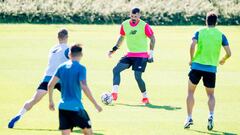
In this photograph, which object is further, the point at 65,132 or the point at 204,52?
the point at 204,52

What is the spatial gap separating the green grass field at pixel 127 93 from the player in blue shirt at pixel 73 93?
115 inches

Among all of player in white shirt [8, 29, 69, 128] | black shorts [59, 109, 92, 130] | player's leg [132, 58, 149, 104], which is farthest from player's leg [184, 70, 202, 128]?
black shorts [59, 109, 92, 130]

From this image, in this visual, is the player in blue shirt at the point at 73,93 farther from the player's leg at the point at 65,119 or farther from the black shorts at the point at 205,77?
the black shorts at the point at 205,77

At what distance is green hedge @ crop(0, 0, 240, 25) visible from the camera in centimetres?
5638

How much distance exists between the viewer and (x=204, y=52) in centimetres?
1434

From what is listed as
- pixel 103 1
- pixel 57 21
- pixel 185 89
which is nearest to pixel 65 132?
pixel 185 89

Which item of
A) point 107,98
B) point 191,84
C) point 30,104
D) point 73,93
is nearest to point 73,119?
point 73,93

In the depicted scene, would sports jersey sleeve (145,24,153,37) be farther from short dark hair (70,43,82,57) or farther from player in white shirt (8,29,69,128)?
short dark hair (70,43,82,57)

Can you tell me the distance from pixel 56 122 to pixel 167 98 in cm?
494

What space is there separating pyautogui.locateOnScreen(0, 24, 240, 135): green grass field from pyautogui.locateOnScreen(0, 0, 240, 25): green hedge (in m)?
18.7

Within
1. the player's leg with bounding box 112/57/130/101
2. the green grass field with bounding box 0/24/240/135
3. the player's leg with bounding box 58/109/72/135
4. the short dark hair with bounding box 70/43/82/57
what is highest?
the short dark hair with bounding box 70/43/82/57

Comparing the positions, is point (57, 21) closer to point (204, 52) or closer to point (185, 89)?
point (185, 89)

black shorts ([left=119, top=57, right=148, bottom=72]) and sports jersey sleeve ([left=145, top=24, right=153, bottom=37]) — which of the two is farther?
sports jersey sleeve ([left=145, top=24, right=153, bottom=37])

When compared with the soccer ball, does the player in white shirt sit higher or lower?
higher
